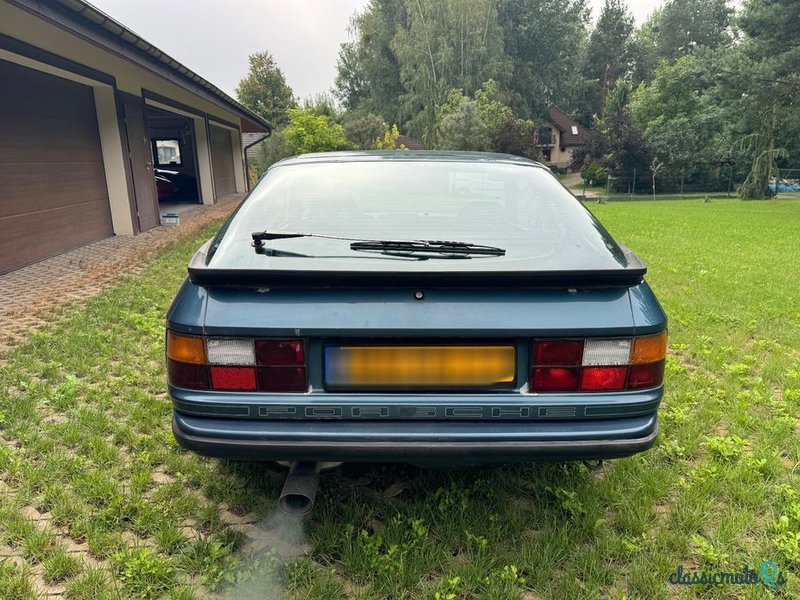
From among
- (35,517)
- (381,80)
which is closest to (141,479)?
(35,517)

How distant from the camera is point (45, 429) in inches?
113

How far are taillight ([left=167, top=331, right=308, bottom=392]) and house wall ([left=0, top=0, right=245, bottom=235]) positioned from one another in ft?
16.1

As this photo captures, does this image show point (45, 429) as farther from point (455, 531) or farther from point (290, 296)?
point (455, 531)

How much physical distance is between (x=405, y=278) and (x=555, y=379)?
61 centimetres

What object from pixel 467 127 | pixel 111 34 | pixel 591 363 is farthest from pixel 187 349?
pixel 467 127

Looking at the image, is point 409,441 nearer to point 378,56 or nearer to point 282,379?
point 282,379

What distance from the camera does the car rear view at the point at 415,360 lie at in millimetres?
1787

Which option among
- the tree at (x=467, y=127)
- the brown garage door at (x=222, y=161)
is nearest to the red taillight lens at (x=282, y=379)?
the brown garage door at (x=222, y=161)

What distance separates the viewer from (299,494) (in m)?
1.90

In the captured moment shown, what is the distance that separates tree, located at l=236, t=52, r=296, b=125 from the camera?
46.6m

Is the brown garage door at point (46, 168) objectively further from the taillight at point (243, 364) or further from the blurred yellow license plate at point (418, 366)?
the blurred yellow license plate at point (418, 366)

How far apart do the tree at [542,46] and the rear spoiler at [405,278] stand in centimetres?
4206

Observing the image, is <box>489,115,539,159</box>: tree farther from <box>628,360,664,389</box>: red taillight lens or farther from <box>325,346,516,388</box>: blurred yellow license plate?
<box>325,346,516,388</box>: blurred yellow license plate

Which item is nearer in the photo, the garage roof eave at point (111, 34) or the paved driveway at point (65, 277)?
the paved driveway at point (65, 277)
